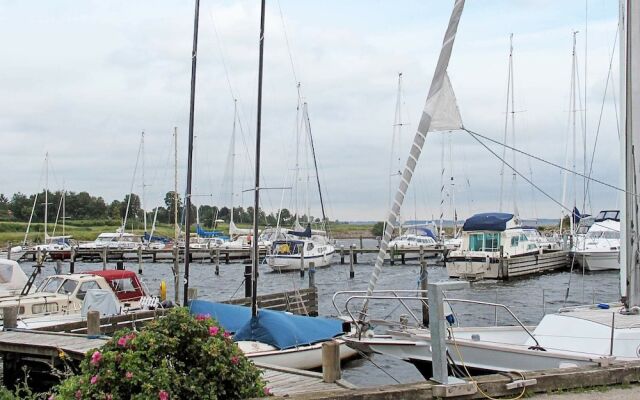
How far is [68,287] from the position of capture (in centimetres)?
2295

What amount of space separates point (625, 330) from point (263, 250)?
6254cm

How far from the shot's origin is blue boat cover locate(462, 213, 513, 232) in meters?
49.6

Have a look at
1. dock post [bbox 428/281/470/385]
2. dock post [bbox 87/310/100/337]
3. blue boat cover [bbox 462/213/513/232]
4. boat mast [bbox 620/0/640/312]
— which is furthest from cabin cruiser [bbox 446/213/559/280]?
dock post [bbox 428/281/470/385]

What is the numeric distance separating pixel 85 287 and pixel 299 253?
3778cm

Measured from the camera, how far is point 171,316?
25.7ft

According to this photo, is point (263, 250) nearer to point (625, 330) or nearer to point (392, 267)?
point (392, 267)

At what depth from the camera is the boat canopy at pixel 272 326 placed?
15.7 m

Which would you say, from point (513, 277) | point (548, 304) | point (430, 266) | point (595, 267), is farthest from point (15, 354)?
point (430, 266)

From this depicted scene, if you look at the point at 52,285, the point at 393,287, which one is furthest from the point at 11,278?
the point at 393,287

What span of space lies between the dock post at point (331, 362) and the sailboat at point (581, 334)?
9.10 ft

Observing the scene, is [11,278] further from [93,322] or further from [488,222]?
[488,222]

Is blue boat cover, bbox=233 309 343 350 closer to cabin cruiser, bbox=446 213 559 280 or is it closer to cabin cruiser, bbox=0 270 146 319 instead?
cabin cruiser, bbox=0 270 146 319

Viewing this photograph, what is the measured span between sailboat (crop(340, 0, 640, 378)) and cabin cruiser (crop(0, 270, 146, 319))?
447 inches

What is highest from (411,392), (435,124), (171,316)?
(435,124)
